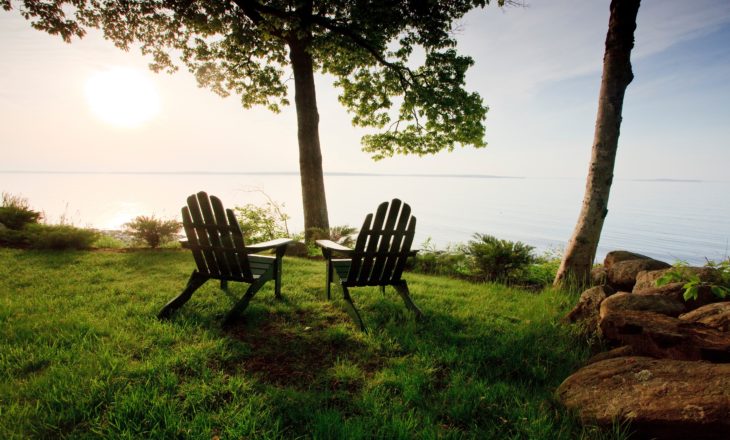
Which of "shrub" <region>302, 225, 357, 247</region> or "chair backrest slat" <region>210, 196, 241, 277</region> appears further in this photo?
"shrub" <region>302, 225, 357, 247</region>

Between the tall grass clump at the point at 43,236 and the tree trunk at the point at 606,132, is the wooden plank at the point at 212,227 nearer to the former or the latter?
the tree trunk at the point at 606,132

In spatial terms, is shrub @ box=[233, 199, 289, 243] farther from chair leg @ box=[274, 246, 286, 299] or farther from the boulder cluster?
the boulder cluster

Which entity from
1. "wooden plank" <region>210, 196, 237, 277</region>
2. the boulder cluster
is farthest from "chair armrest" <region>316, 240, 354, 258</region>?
the boulder cluster

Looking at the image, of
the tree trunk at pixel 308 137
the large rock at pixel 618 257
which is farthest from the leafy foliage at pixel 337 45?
the large rock at pixel 618 257

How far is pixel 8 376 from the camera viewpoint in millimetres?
2465

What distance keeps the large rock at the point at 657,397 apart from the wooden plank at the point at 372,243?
218 cm

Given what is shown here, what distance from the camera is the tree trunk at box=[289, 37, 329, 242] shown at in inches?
382

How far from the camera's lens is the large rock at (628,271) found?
4.90 metres

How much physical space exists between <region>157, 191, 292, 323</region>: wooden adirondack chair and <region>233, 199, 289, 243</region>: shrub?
6.10 m

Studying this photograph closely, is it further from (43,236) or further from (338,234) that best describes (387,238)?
(43,236)

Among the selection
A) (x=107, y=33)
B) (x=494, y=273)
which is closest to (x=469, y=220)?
(x=494, y=273)

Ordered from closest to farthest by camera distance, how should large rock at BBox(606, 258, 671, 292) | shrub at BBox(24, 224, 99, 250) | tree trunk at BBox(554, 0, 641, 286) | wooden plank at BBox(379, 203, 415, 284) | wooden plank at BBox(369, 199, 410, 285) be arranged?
1. wooden plank at BBox(369, 199, 410, 285)
2. wooden plank at BBox(379, 203, 415, 284)
3. large rock at BBox(606, 258, 671, 292)
4. tree trunk at BBox(554, 0, 641, 286)
5. shrub at BBox(24, 224, 99, 250)

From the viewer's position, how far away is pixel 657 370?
217 centimetres

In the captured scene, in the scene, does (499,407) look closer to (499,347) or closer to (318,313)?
(499,347)
